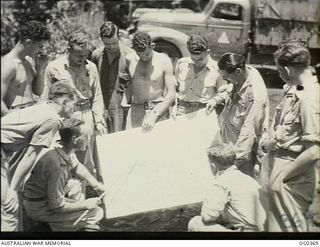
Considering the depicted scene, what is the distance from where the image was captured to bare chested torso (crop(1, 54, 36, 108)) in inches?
197

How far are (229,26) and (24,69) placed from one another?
A: 6.35ft

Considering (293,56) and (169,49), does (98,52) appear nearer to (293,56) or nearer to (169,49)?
(169,49)

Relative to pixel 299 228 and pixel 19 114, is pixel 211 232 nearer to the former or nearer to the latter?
pixel 299 228

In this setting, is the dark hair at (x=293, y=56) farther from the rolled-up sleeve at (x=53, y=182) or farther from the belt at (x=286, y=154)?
the rolled-up sleeve at (x=53, y=182)

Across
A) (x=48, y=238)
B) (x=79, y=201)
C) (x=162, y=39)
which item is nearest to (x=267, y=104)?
(x=162, y=39)

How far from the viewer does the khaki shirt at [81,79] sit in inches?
200

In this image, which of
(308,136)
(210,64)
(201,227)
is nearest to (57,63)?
(210,64)

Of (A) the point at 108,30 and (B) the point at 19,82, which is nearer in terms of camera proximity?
(B) the point at 19,82

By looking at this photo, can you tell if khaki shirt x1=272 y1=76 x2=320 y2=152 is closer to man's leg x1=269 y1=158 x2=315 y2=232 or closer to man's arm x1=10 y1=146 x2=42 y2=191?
man's leg x1=269 y1=158 x2=315 y2=232

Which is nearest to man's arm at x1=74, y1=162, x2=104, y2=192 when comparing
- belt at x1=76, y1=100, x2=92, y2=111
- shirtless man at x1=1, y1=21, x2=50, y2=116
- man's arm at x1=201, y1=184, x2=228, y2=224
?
belt at x1=76, y1=100, x2=92, y2=111

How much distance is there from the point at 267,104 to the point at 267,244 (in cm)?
127

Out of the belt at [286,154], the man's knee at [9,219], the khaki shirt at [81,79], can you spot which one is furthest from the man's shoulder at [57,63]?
the belt at [286,154]

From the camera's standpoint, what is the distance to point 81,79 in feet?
16.8

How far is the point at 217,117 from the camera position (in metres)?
5.21
